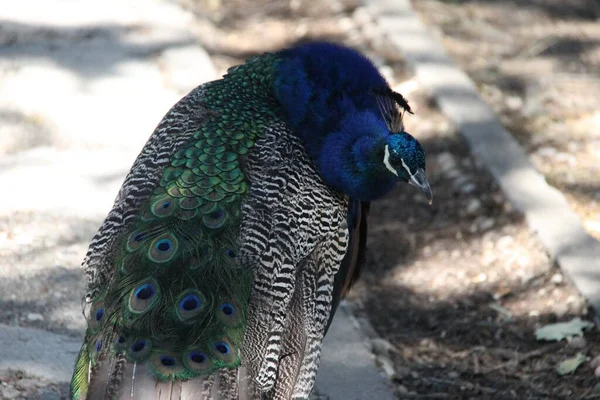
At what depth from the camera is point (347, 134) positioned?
374 cm

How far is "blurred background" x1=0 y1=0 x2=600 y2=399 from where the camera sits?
14.1 feet

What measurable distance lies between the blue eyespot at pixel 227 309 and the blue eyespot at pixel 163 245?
0.26 meters

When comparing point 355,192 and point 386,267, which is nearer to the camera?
point 355,192

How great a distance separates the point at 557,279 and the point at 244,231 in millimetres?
1832

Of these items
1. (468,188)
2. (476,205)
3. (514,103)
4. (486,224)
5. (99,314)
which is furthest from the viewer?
(514,103)

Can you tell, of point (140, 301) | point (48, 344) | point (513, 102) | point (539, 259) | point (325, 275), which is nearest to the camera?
point (140, 301)

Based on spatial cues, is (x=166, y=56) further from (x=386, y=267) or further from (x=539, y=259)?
(x=539, y=259)

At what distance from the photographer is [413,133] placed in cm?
584

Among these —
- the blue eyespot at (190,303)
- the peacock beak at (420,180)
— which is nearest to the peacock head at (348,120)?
the peacock beak at (420,180)

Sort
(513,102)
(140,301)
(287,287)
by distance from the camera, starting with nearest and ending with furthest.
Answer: (140,301) < (287,287) < (513,102)

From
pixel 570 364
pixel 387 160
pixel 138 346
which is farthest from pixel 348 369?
pixel 138 346

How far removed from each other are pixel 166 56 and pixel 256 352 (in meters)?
3.66

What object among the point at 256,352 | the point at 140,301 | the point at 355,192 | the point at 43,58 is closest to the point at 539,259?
the point at 355,192

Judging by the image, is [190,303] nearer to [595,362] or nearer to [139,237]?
[139,237]
